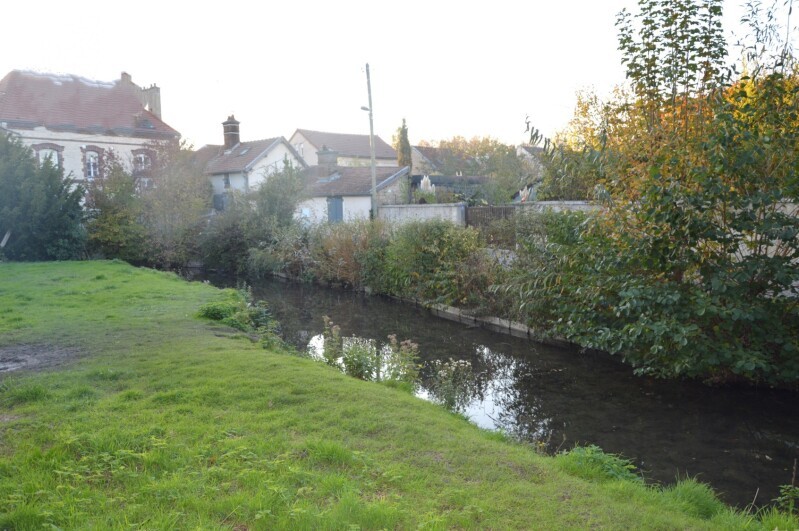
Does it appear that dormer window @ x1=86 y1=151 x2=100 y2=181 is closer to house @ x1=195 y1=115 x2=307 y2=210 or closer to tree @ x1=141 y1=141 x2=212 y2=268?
house @ x1=195 y1=115 x2=307 y2=210

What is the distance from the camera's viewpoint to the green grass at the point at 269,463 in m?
3.85

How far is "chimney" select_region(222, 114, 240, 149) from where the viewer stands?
42281mm

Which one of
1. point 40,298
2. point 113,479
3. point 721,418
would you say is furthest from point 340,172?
point 113,479

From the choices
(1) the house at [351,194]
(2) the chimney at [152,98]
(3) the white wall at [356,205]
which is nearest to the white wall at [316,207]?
(1) the house at [351,194]

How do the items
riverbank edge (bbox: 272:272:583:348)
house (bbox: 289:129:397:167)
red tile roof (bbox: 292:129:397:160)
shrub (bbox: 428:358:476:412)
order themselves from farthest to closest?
red tile roof (bbox: 292:129:397:160)
house (bbox: 289:129:397:167)
riverbank edge (bbox: 272:272:583:348)
shrub (bbox: 428:358:476:412)

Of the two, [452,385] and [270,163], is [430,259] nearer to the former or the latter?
[452,385]

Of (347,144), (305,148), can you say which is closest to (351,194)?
(305,148)

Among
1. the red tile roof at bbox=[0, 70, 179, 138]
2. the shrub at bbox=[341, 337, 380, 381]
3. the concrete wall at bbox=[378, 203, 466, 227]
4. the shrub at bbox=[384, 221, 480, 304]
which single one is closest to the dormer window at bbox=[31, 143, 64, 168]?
the red tile roof at bbox=[0, 70, 179, 138]

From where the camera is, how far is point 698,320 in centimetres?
855

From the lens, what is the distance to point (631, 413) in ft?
27.3

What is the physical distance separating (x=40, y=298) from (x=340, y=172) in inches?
909

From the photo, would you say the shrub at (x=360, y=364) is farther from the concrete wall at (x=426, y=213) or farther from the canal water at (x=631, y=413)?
the concrete wall at (x=426, y=213)

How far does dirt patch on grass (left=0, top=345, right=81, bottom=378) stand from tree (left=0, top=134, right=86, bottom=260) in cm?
1775

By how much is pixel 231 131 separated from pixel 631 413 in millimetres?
39137
